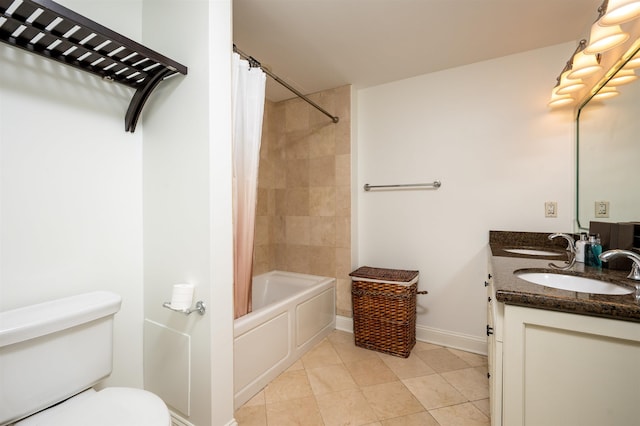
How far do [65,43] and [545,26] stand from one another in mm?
2567

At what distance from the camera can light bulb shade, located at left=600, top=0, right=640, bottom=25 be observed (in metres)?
1.05

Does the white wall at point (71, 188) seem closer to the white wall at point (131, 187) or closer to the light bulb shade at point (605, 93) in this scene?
the white wall at point (131, 187)

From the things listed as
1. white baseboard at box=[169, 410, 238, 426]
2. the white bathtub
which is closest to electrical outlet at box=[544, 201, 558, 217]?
the white bathtub

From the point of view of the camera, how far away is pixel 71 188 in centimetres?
127

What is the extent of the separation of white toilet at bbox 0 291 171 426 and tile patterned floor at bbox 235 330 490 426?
0.73 metres

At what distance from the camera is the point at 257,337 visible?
1735 millimetres

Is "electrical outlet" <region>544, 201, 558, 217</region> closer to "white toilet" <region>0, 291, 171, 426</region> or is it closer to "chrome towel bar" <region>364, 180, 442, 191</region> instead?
"chrome towel bar" <region>364, 180, 442, 191</region>

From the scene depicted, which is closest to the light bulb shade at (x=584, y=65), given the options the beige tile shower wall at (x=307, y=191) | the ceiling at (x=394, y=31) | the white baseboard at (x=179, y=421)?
the ceiling at (x=394, y=31)

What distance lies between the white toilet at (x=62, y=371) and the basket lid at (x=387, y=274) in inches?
62.7

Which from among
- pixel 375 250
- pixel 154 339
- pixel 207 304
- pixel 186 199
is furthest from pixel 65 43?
pixel 375 250

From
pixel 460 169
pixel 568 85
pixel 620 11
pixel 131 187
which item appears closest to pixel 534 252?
pixel 460 169

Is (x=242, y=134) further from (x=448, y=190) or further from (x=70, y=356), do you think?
(x=448, y=190)

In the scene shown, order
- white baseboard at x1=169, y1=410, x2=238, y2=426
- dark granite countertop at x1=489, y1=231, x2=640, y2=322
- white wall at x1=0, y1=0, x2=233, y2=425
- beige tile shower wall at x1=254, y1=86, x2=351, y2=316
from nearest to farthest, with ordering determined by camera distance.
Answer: dark granite countertop at x1=489, y1=231, x2=640, y2=322, white wall at x1=0, y1=0, x2=233, y2=425, white baseboard at x1=169, y1=410, x2=238, y2=426, beige tile shower wall at x1=254, y1=86, x2=351, y2=316

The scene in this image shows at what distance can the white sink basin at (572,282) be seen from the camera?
114 centimetres
